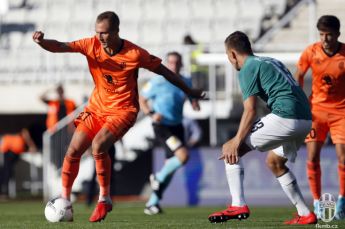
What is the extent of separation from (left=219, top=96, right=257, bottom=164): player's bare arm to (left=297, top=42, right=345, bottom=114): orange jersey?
253 cm

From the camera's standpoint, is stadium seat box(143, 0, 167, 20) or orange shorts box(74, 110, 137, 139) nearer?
orange shorts box(74, 110, 137, 139)

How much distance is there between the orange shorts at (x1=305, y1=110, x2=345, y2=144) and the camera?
1100 cm

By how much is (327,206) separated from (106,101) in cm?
271

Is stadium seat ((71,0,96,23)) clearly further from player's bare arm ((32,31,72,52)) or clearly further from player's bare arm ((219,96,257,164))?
player's bare arm ((219,96,257,164))

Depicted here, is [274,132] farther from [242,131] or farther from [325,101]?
[325,101]

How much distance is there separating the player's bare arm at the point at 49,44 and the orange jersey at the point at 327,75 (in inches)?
105

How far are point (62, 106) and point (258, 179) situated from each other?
15.8 feet

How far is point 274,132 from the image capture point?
9086 mm

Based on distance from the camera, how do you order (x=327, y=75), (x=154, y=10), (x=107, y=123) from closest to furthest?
(x=107, y=123) < (x=327, y=75) < (x=154, y=10)

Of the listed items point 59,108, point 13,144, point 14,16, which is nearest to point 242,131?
point 59,108

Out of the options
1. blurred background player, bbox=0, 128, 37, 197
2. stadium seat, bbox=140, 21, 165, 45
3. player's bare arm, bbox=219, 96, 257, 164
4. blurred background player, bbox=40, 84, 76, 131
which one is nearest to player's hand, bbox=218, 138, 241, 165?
player's bare arm, bbox=219, 96, 257, 164

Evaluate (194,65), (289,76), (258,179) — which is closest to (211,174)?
(258,179)

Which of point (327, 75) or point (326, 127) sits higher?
point (327, 75)

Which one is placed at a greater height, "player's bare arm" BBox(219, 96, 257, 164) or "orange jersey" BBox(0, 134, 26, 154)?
"player's bare arm" BBox(219, 96, 257, 164)
